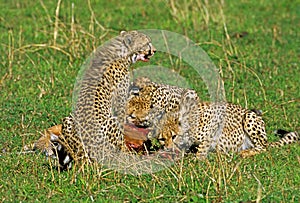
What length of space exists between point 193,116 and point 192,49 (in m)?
3.22

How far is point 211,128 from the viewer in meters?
7.82

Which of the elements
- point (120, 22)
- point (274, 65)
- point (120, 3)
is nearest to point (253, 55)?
point (274, 65)

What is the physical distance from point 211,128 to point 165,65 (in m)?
2.62

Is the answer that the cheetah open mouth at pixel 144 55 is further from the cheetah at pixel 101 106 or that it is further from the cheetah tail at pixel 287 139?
the cheetah tail at pixel 287 139

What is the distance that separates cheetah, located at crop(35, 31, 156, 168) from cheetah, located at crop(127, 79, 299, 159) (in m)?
0.45

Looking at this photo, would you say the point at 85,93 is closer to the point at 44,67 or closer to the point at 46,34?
the point at 44,67

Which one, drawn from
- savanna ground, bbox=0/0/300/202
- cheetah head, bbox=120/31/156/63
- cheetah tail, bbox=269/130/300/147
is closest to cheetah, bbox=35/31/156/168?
cheetah head, bbox=120/31/156/63

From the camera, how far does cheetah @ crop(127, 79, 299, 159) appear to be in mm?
7625

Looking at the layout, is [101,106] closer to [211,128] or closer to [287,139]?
[211,128]

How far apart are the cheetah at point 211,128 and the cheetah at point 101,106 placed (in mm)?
449

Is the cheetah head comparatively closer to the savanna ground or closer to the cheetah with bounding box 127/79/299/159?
the cheetah with bounding box 127/79/299/159

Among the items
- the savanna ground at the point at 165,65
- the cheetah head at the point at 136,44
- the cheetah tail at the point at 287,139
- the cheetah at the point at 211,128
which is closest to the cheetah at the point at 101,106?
the cheetah head at the point at 136,44

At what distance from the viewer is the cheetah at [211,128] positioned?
7625 mm

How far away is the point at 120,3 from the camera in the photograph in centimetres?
1326
